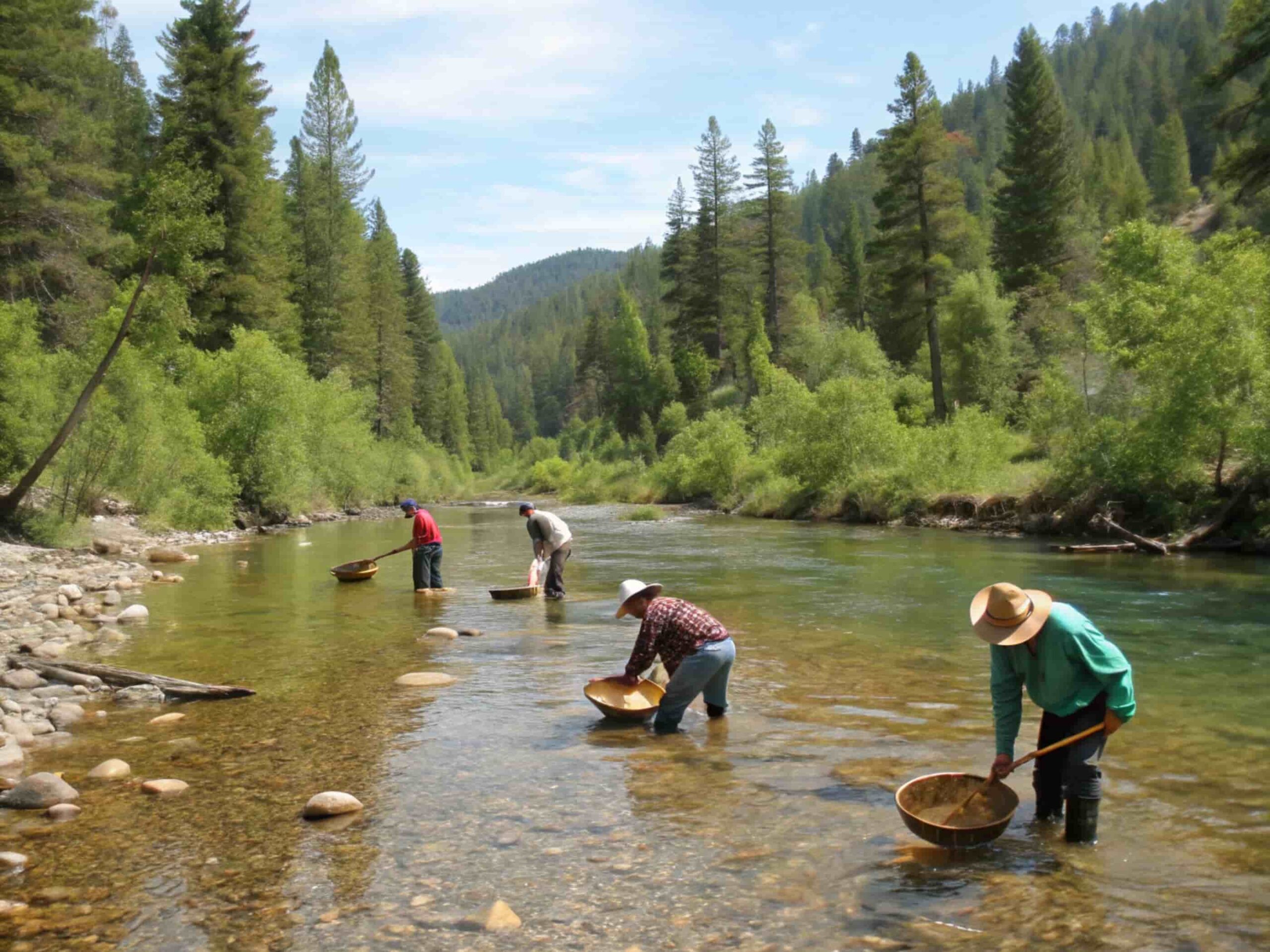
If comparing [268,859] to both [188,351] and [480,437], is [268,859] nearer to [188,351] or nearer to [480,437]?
[188,351]

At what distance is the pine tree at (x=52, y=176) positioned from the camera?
26906 mm

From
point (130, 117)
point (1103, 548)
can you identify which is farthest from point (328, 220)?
point (1103, 548)

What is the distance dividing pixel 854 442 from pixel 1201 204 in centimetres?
7678

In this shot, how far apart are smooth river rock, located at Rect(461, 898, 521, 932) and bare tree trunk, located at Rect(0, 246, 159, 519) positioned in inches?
761

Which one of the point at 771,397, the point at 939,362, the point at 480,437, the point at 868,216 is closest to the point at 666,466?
the point at 771,397

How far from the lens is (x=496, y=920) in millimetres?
4750

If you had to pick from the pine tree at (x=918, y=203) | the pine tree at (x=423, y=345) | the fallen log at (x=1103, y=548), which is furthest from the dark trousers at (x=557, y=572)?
the pine tree at (x=423, y=345)

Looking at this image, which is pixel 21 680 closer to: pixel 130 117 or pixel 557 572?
pixel 557 572

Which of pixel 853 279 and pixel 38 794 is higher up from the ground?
pixel 853 279

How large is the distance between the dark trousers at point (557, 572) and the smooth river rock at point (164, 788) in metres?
9.37

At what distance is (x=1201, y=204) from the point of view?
9125 centimetres

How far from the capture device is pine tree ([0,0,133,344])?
88.3ft

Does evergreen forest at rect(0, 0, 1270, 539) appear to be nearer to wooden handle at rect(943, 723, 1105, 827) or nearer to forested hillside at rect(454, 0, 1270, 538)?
forested hillside at rect(454, 0, 1270, 538)

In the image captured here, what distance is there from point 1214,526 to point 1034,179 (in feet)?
115
